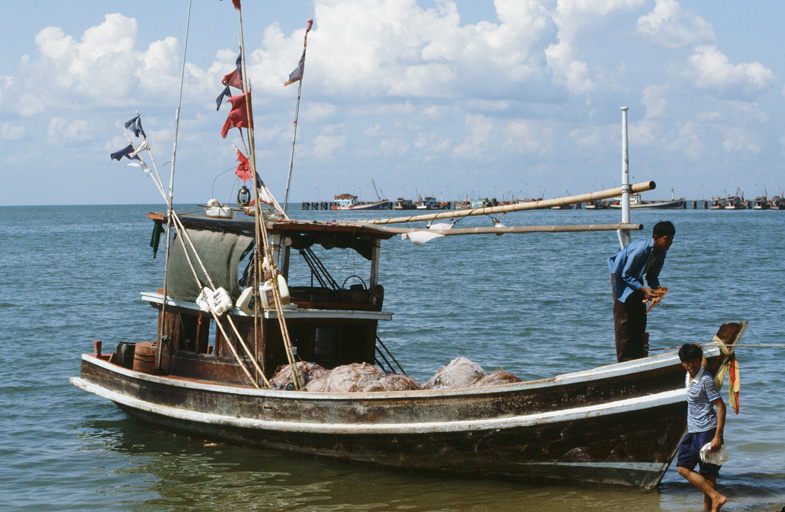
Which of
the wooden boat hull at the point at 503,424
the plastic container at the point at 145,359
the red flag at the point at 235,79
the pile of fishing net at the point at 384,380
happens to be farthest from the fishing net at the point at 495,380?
the plastic container at the point at 145,359

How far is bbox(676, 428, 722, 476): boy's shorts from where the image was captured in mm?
7840

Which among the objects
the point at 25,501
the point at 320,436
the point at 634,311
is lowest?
the point at 25,501

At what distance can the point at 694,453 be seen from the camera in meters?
7.97

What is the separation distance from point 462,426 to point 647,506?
6.84ft

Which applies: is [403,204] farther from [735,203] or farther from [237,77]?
[237,77]

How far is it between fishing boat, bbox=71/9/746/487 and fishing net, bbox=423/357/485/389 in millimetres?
65

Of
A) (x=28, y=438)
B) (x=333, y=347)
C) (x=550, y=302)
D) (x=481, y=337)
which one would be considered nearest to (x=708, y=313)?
(x=550, y=302)

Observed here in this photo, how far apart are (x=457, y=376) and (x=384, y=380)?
86 cm

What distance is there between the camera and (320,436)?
10.1m

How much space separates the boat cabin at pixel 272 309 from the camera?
1105 centimetres

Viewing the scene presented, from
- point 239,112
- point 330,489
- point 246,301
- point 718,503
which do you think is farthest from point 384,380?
point 239,112

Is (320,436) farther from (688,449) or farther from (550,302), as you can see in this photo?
(550,302)

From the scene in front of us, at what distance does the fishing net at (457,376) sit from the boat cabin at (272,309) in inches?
62.6

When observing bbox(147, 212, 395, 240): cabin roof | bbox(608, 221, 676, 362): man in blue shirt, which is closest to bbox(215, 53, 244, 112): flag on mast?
bbox(147, 212, 395, 240): cabin roof
